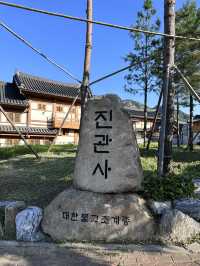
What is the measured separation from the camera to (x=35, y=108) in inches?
1157

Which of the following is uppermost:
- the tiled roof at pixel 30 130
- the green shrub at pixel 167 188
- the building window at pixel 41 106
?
the building window at pixel 41 106

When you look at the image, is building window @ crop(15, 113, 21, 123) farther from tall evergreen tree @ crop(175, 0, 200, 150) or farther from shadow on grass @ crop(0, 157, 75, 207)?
shadow on grass @ crop(0, 157, 75, 207)

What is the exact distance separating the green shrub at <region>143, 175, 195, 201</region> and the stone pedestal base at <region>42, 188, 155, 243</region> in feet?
1.69

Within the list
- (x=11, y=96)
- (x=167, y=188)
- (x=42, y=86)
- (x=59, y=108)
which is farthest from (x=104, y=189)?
(x=59, y=108)

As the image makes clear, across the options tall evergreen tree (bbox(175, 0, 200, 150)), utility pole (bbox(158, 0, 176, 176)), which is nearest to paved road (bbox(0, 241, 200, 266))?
utility pole (bbox(158, 0, 176, 176))

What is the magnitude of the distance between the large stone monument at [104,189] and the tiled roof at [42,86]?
23.2 metres

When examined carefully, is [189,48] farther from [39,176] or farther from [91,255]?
[91,255]

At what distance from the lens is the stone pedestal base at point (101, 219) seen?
5035 mm

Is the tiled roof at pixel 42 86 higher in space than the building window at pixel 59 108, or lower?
higher

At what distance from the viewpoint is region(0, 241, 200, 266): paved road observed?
423cm

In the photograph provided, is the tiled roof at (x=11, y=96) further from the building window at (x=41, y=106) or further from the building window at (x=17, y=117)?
the building window at (x=41, y=106)

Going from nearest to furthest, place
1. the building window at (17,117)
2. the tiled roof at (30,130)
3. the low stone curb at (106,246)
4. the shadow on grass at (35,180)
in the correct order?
the low stone curb at (106,246) → the shadow on grass at (35,180) → the tiled roof at (30,130) → the building window at (17,117)

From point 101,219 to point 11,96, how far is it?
24.8m

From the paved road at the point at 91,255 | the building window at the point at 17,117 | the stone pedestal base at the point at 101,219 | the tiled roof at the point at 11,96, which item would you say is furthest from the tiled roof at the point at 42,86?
the paved road at the point at 91,255
